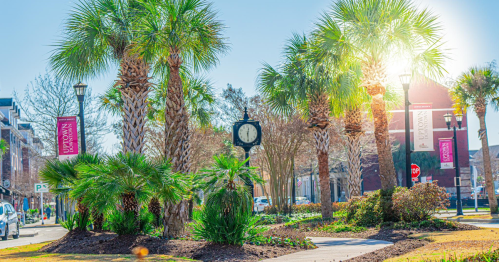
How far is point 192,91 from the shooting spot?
21.8 m

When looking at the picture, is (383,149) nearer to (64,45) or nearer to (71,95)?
(64,45)

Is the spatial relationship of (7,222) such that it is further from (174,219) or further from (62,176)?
(174,219)

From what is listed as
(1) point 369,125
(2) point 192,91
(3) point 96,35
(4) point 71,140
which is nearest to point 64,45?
(3) point 96,35

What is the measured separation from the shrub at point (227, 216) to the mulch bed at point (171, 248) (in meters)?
0.19

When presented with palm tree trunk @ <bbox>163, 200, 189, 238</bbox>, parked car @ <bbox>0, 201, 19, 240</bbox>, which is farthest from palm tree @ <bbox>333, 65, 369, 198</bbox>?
parked car @ <bbox>0, 201, 19, 240</bbox>

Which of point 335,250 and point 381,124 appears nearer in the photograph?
point 335,250

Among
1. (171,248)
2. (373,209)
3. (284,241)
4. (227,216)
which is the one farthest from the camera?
(373,209)

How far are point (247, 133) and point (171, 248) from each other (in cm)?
453

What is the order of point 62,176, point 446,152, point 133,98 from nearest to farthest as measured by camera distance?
point 62,176 → point 133,98 → point 446,152

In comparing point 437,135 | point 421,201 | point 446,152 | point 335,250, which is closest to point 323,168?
point 421,201

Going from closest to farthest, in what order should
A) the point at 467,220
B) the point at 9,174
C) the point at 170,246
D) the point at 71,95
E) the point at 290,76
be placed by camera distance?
1. the point at 170,246
2. the point at 290,76
3. the point at 467,220
4. the point at 71,95
5. the point at 9,174

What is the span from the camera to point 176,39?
1273cm

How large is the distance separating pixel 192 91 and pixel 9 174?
1721 inches

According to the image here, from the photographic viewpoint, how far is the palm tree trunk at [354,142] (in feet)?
73.9
